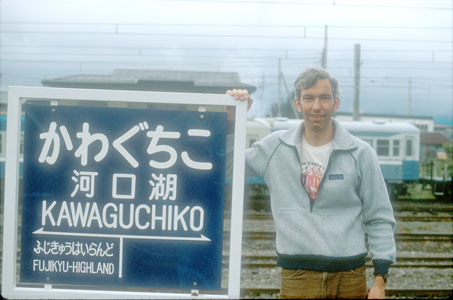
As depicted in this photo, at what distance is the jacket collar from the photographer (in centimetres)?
204

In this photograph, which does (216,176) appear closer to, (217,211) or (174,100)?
(217,211)

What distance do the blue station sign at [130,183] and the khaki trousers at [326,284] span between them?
0.39m

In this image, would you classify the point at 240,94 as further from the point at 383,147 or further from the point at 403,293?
the point at 383,147

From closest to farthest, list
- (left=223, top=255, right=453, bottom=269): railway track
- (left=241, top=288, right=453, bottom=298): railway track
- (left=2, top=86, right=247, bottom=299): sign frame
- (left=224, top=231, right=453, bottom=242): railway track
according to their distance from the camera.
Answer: (left=2, top=86, right=247, bottom=299): sign frame, (left=241, top=288, right=453, bottom=298): railway track, (left=223, top=255, right=453, bottom=269): railway track, (left=224, top=231, right=453, bottom=242): railway track

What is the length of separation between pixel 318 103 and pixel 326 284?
777 mm

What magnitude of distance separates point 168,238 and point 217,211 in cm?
23

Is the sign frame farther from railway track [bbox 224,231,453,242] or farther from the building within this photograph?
the building

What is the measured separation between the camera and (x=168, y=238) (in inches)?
76.4

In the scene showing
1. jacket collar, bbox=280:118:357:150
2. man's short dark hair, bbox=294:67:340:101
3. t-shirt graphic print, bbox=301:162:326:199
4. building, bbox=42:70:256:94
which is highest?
building, bbox=42:70:256:94

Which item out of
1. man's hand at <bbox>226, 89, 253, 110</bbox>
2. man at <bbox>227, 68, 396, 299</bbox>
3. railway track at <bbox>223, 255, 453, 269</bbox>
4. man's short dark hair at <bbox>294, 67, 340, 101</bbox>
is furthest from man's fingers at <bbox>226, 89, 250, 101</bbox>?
railway track at <bbox>223, 255, 453, 269</bbox>

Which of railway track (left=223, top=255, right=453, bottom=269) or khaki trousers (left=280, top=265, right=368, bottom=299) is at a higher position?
khaki trousers (left=280, top=265, right=368, bottom=299)

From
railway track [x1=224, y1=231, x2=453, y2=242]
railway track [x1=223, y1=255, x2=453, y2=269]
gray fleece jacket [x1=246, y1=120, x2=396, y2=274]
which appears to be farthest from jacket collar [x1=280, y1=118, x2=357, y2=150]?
railway track [x1=224, y1=231, x2=453, y2=242]

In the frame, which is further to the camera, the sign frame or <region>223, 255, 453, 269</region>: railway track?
<region>223, 255, 453, 269</region>: railway track

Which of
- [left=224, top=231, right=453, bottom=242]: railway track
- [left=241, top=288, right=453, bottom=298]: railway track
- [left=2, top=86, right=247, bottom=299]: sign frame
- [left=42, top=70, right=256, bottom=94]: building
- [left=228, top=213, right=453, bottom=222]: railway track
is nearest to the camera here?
[left=2, top=86, right=247, bottom=299]: sign frame
